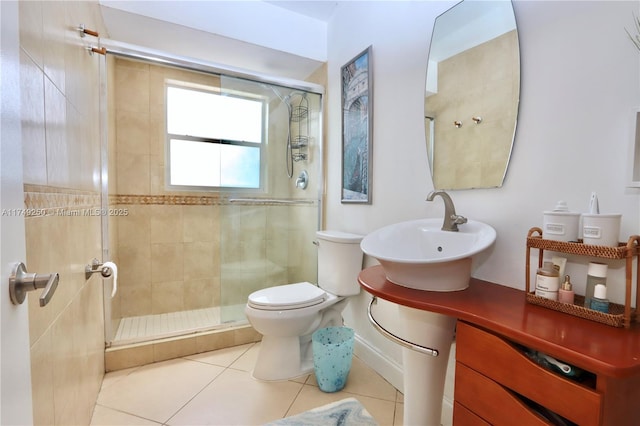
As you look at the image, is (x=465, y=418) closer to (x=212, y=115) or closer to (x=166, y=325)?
(x=166, y=325)

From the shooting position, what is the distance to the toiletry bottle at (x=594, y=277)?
2.67 feet

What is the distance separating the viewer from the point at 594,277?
829mm

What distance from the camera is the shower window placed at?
230cm

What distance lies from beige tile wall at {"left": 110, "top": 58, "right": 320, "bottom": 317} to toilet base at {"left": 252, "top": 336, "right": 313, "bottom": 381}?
625 mm

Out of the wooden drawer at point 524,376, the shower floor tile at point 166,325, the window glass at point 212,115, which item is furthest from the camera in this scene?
the window glass at point 212,115

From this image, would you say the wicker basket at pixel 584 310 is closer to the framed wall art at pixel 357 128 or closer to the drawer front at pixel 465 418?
the drawer front at pixel 465 418

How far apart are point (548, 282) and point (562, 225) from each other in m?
0.17

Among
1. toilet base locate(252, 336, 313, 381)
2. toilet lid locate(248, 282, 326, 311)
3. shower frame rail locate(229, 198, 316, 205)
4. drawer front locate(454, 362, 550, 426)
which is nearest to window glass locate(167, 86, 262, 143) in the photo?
shower frame rail locate(229, 198, 316, 205)

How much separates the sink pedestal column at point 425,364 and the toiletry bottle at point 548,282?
0.32m

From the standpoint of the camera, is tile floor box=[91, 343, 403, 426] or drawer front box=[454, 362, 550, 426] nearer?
drawer front box=[454, 362, 550, 426]

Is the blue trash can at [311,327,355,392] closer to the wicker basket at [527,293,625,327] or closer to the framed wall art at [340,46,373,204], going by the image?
the framed wall art at [340,46,373,204]

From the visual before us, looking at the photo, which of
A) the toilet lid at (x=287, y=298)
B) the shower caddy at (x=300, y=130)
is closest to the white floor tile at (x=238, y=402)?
the toilet lid at (x=287, y=298)

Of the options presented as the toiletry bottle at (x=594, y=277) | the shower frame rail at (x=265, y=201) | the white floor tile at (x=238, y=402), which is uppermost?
the shower frame rail at (x=265, y=201)

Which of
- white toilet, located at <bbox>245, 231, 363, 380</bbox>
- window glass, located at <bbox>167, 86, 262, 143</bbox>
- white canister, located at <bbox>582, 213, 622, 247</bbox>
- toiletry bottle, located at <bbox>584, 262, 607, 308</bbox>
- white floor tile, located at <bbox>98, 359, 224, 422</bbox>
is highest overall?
window glass, located at <bbox>167, 86, 262, 143</bbox>
